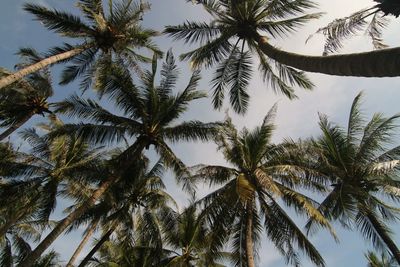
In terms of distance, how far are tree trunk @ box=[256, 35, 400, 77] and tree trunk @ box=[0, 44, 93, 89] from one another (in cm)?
819

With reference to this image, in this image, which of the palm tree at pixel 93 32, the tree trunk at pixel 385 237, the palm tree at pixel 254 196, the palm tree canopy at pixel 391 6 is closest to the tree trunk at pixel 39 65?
the palm tree at pixel 93 32

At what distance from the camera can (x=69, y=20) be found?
16.5m

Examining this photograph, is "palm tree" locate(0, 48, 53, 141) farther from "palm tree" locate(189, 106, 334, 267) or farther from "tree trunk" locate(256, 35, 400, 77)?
"tree trunk" locate(256, 35, 400, 77)

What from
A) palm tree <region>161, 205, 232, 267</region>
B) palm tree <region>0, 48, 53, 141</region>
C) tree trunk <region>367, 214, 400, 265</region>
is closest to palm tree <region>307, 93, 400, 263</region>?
tree trunk <region>367, 214, 400, 265</region>

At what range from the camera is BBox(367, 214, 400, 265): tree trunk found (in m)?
14.4

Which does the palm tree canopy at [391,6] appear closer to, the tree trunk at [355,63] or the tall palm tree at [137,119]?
the tree trunk at [355,63]

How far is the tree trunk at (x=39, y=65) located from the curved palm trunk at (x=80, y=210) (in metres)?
4.07

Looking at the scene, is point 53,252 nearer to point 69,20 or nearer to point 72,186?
point 72,186

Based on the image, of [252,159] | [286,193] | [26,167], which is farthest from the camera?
[26,167]

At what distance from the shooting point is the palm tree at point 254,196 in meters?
15.2

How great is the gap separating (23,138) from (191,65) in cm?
997

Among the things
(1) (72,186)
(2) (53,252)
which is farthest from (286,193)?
(2) (53,252)

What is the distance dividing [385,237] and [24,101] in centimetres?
1538

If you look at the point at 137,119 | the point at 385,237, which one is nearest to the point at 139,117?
the point at 137,119
